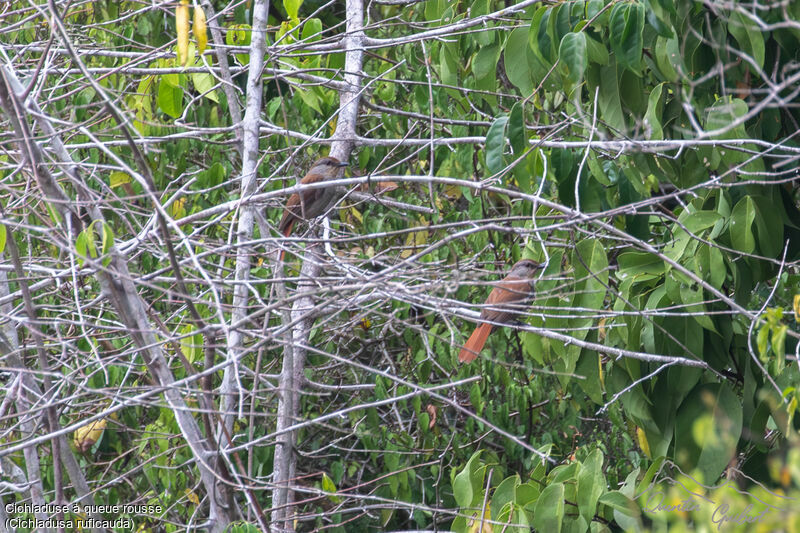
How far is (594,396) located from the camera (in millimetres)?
4047

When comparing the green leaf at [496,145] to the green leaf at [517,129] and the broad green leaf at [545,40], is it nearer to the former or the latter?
the green leaf at [517,129]

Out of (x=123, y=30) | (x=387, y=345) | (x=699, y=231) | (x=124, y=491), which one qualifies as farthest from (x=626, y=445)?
(x=123, y=30)

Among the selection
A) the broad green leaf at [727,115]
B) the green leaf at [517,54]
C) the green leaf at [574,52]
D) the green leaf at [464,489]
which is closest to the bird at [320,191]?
the green leaf at [517,54]

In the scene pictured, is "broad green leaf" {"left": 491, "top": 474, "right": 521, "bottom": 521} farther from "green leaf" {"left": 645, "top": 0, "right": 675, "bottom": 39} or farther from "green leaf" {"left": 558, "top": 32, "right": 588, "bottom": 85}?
"green leaf" {"left": 645, "top": 0, "right": 675, "bottom": 39}

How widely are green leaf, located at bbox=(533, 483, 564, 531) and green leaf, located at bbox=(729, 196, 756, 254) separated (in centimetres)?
128

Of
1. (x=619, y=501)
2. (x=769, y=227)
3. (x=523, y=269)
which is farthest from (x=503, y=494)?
(x=523, y=269)

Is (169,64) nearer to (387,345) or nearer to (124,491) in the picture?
(387,345)

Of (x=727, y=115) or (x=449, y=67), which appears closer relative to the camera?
(x=727, y=115)

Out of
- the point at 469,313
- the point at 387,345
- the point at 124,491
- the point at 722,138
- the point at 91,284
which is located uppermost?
the point at 722,138

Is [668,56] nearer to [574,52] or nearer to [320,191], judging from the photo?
[574,52]

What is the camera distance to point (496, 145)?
12.3ft

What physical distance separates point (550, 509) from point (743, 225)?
4.83 ft

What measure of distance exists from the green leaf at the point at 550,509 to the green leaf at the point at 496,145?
141cm

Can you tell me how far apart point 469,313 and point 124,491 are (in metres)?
4.68
